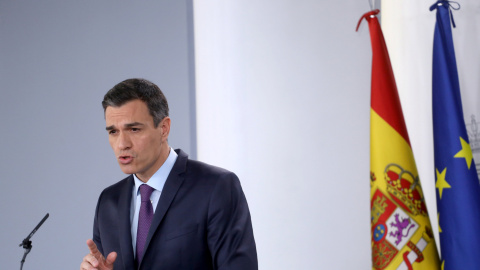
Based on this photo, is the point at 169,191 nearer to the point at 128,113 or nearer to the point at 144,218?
the point at 144,218

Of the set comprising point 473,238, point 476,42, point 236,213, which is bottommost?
point 473,238

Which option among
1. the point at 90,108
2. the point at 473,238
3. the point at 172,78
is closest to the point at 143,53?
the point at 172,78

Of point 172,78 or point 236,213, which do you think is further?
point 172,78

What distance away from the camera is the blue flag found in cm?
213

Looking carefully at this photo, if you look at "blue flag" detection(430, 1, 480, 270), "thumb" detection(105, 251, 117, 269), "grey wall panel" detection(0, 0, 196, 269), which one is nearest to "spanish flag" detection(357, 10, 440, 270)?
"blue flag" detection(430, 1, 480, 270)

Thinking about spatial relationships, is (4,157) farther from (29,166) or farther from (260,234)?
(260,234)

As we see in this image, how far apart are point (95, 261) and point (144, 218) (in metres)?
0.21

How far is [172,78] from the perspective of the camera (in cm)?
373

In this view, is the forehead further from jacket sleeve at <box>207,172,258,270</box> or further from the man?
jacket sleeve at <box>207,172,258,270</box>

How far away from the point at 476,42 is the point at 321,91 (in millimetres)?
823

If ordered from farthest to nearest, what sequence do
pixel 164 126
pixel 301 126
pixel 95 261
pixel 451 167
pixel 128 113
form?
pixel 301 126 → pixel 451 167 → pixel 164 126 → pixel 128 113 → pixel 95 261

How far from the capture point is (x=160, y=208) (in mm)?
1809

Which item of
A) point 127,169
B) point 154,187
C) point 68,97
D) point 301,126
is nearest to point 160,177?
point 154,187

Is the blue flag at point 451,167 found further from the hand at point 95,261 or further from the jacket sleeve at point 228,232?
the hand at point 95,261
